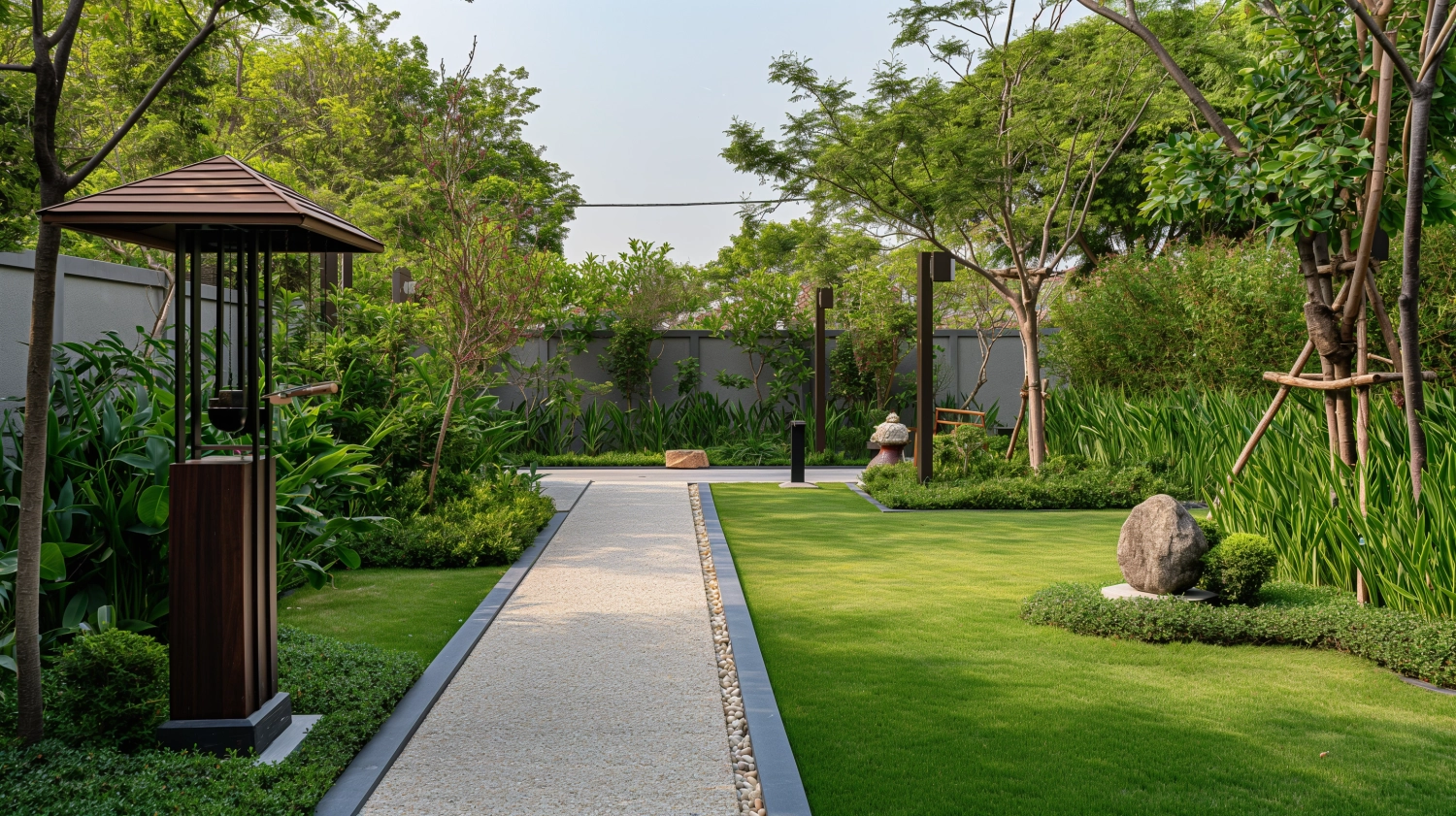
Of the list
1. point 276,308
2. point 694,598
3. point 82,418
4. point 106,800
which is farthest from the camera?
point 276,308

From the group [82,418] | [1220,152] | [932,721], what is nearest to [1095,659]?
[932,721]

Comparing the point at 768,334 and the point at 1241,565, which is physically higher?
the point at 768,334

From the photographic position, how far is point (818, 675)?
460cm

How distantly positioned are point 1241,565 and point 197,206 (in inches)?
207

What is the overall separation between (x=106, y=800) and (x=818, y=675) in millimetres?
2785

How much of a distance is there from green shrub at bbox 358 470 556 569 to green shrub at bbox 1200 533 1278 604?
15.6ft

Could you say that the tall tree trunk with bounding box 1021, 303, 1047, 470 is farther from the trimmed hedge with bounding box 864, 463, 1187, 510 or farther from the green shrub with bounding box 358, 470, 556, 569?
the green shrub with bounding box 358, 470, 556, 569

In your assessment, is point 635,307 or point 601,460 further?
point 635,307

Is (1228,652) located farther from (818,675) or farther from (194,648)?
(194,648)

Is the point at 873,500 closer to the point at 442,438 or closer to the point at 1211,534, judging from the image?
the point at 442,438

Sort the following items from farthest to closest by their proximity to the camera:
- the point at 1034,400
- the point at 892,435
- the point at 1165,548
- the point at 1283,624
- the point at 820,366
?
the point at 820,366 → the point at 892,435 → the point at 1034,400 → the point at 1165,548 → the point at 1283,624

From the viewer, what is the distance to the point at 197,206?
3443 millimetres

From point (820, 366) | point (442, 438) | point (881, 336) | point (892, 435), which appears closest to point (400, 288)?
point (442, 438)

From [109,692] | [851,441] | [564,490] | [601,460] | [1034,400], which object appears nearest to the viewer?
[109,692]
